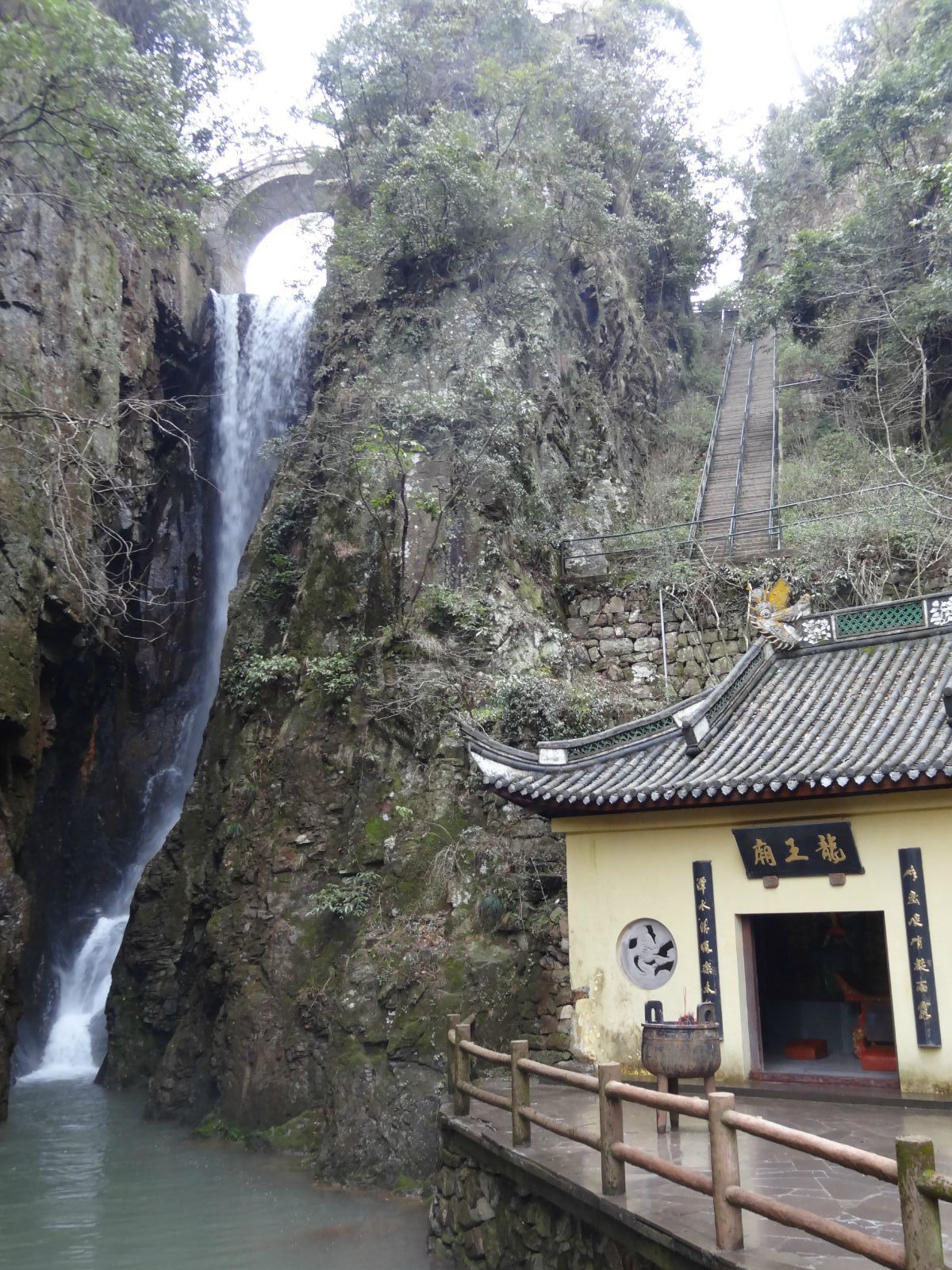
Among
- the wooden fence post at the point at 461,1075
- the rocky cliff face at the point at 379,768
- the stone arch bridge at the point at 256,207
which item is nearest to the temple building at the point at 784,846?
the rocky cliff face at the point at 379,768

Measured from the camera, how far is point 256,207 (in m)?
30.1

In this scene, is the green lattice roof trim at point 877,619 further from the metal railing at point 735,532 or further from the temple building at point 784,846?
the metal railing at point 735,532

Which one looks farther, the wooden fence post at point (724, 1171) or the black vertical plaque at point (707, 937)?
the black vertical plaque at point (707, 937)

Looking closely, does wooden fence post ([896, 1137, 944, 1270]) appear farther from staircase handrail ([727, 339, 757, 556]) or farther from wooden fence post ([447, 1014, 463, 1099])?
staircase handrail ([727, 339, 757, 556])

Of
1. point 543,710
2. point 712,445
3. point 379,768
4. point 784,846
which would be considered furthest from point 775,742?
point 712,445

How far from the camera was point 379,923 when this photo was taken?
12.6 meters

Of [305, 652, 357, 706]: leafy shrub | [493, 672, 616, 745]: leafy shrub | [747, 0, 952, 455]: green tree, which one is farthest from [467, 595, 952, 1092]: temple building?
[747, 0, 952, 455]: green tree

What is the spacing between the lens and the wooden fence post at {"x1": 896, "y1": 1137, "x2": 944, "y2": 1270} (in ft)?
12.5

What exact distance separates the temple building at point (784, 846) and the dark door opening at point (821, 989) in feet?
0.09

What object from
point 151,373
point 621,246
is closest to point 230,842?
point 151,373

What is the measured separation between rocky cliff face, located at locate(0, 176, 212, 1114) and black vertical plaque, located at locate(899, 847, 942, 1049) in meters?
8.38

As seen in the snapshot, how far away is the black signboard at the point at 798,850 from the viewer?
9508mm

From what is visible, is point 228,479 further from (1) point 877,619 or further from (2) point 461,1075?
(2) point 461,1075

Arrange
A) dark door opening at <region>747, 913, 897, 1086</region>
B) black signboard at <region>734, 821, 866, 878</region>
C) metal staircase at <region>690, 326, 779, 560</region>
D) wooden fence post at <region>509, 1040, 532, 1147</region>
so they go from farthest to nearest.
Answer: metal staircase at <region>690, 326, 779, 560</region>
dark door opening at <region>747, 913, 897, 1086</region>
black signboard at <region>734, 821, 866, 878</region>
wooden fence post at <region>509, 1040, 532, 1147</region>
